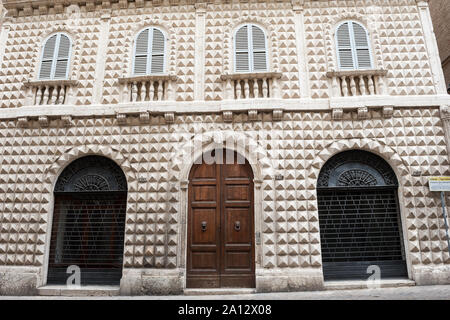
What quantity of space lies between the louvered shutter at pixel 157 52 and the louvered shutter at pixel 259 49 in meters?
2.82

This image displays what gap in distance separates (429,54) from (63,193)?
11.4 metres

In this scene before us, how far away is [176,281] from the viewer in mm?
7895

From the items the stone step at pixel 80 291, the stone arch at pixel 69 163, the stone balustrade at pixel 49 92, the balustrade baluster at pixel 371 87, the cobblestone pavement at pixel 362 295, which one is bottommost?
the cobblestone pavement at pixel 362 295

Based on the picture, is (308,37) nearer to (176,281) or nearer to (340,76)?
(340,76)

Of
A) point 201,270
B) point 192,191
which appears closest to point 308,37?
point 192,191

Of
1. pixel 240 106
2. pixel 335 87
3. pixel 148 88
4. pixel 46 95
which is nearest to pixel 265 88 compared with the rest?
pixel 240 106

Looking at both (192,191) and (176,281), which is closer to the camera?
(176,281)

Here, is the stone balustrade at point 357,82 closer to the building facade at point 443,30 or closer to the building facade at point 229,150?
the building facade at point 229,150

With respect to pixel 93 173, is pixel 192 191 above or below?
below

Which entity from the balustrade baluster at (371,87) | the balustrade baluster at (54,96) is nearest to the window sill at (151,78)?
the balustrade baluster at (54,96)

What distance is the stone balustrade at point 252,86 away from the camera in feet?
29.1

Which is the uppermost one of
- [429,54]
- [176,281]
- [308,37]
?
[308,37]

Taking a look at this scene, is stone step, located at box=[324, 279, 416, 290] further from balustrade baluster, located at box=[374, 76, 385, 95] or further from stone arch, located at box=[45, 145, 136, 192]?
stone arch, located at box=[45, 145, 136, 192]

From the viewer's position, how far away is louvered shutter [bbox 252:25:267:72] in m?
9.20
